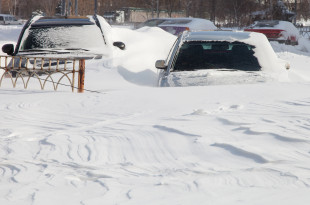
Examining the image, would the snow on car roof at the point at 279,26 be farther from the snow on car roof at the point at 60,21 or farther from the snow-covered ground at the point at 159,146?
the snow-covered ground at the point at 159,146

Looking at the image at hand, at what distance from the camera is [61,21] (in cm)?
1060

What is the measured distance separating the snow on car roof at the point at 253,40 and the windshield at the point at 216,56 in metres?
0.07

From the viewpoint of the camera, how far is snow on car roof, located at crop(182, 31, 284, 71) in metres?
8.17

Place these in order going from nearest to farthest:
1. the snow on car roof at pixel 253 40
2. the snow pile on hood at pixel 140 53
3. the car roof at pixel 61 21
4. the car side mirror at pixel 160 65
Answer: the car side mirror at pixel 160 65
the snow on car roof at pixel 253 40
the snow pile on hood at pixel 140 53
the car roof at pixel 61 21

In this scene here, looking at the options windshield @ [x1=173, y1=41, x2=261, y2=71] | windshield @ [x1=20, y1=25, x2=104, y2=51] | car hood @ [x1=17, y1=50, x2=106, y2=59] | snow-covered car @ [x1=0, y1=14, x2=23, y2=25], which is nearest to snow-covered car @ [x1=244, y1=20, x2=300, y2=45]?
windshield @ [x1=20, y1=25, x2=104, y2=51]

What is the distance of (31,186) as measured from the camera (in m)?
3.60

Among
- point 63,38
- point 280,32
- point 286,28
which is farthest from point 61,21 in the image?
point 286,28

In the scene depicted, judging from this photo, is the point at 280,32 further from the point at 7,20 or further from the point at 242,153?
the point at 7,20

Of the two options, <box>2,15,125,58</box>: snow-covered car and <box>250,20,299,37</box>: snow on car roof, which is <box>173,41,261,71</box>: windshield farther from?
<box>250,20,299,37</box>: snow on car roof

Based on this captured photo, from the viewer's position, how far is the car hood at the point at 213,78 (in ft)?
25.2

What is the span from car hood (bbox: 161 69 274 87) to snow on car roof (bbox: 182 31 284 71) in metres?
0.31

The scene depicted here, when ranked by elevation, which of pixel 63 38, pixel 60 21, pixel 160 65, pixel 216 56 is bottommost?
pixel 160 65

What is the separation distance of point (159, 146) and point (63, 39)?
6111 millimetres

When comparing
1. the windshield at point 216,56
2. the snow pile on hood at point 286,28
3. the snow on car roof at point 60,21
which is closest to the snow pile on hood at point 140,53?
the snow on car roof at point 60,21
